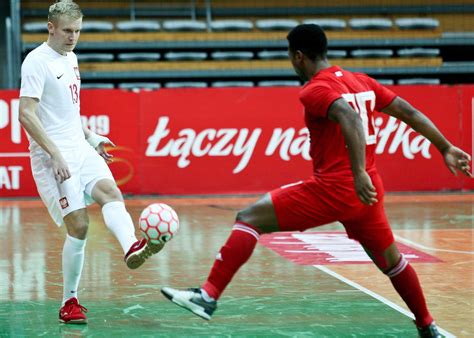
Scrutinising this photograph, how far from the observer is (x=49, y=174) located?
7043 mm

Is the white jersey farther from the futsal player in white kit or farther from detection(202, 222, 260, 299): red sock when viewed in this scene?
detection(202, 222, 260, 299): red sock

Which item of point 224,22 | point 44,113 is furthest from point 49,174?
point 224,22

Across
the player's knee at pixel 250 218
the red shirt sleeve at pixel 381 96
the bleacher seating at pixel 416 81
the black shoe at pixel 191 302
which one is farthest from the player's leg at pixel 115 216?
the bleacher seating at pixel 416 81

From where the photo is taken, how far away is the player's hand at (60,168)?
6.66m

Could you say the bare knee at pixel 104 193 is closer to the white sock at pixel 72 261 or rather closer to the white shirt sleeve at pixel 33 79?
the white sock at pixel 72 261

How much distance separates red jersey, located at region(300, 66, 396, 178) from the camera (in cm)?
596

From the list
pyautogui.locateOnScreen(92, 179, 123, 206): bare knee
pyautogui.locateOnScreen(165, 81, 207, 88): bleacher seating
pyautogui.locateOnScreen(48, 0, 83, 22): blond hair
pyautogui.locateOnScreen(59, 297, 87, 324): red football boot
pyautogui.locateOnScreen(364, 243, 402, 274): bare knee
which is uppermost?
pyautogui.locateOnScreen(48, 0, 83, 22): blond hair

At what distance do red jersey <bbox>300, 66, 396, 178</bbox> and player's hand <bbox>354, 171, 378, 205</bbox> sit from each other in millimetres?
261

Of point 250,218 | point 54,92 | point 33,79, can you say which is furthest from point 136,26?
point 250,218

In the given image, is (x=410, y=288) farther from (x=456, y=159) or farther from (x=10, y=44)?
(x=10, y=44)

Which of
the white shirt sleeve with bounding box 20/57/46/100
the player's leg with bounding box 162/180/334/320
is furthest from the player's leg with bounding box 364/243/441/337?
the white shirt sleeve with bounding box 20/57/46/100

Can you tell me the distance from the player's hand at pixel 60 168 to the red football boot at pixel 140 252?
2.20ft

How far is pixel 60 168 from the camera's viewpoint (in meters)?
6.68

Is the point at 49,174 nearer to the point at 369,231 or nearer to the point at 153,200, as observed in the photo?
the point at 369,231
